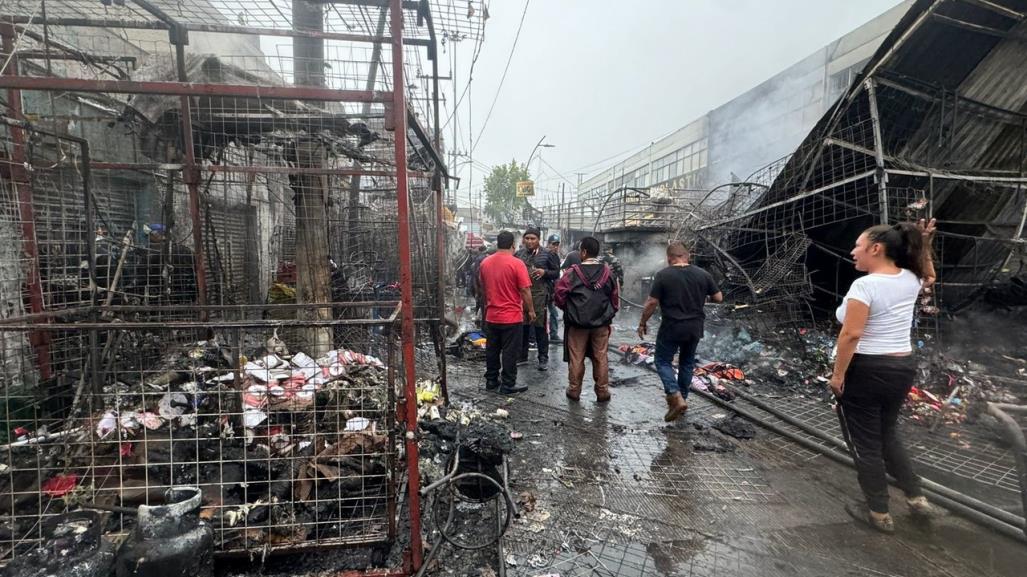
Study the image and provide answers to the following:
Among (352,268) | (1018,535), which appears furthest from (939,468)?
(352,268)

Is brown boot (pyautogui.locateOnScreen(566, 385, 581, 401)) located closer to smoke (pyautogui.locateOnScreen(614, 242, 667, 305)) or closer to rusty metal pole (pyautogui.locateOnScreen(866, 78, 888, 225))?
rusty metal pole (pyautogui.locateOnScreen(866, 78, 888, 225))

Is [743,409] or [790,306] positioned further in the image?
[790,306]

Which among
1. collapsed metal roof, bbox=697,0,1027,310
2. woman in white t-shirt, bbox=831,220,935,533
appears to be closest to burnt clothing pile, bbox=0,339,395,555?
woman in white t-shirt, bbox=831,220,935,533

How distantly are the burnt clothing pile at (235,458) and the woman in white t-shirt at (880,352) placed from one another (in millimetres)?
3134

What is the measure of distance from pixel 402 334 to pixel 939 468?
4.85 metres

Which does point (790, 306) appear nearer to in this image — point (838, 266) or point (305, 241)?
point (838, 266)

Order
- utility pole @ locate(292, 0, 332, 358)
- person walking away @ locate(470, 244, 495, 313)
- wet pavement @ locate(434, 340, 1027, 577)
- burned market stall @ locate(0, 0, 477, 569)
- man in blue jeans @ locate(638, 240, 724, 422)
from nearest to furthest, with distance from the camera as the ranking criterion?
burned market stall @ locate(0, 0, 477, 569), wet pavement @ locate(434, 340, 1027, 577), man in blue jeans @ locate(638, 240, 724, 422), utility pole @ locate(292, 0, 332, 358), person walking away @ locate(470, 244, 495, 313)

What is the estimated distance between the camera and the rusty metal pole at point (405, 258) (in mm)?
2219

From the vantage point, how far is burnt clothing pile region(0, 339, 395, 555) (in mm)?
2590

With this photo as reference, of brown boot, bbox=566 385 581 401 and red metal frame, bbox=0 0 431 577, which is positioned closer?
red metal frame, bbox=0 0 431 577

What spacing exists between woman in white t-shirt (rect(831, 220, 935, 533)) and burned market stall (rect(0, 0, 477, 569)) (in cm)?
294

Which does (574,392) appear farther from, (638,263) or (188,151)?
(638,263)

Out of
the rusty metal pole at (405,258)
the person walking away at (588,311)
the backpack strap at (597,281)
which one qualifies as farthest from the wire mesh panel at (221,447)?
the backpack strap at (597,281)

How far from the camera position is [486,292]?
550cm
